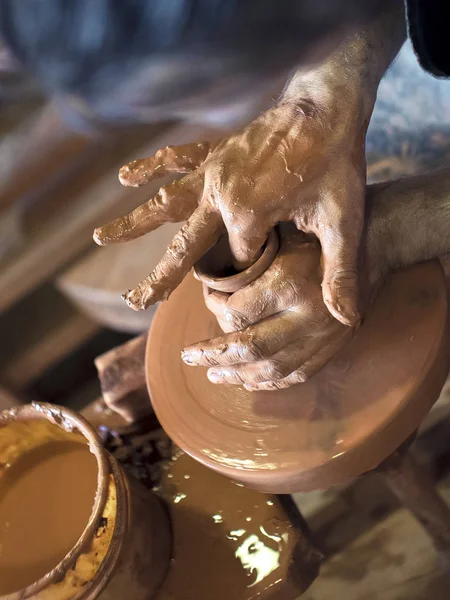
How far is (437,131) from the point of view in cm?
168

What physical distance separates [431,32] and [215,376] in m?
0.67

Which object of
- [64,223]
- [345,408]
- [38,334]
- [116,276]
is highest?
[345,408]

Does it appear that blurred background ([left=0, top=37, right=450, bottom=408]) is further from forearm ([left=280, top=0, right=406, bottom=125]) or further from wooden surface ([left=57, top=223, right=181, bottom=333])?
forearm ([left=280, top=0, right=406, bottom=125])

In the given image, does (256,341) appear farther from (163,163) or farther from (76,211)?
(76,211)

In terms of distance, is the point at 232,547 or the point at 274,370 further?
the point at 232,547

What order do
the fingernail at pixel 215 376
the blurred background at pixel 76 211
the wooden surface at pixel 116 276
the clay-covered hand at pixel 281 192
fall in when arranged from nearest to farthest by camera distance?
the blurred background at pixel 76 211 → the clay-covered hand at pixel 281 192 → the fingernail at pixel 215 376 → the wooden surface at pixel 116 276

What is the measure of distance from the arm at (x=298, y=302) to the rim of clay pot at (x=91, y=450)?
0.90 feet

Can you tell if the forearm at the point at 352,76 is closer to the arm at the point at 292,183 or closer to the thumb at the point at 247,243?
the arm at the point at 292,183

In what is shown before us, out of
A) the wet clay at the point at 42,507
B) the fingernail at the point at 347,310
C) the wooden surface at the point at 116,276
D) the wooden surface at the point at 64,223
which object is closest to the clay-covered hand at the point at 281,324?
the fingernail at the point at 347,310

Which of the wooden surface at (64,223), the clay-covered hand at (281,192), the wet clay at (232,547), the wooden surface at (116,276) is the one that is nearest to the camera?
the clay-covered hand at (281,192)

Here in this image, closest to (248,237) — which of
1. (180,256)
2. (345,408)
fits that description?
(180,256)

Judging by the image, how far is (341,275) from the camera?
0.85 meters

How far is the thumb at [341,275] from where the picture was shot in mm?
817

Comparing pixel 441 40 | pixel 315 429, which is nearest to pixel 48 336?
pixel 315 429
